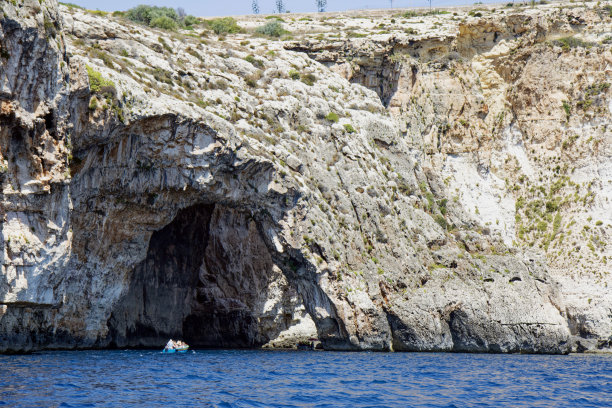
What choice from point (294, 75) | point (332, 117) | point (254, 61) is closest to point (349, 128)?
point (332, 117)

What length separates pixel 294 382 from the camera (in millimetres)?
26906

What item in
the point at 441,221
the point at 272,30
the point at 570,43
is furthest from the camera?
the point at 272,30

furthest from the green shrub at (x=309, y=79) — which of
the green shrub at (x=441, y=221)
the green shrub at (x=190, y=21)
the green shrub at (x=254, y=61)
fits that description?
the green shrub at (x=190, y=21)

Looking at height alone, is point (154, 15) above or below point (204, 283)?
above

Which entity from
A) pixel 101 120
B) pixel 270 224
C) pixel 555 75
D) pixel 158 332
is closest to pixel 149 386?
pixel 101 120

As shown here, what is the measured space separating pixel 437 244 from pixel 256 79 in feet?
54.9

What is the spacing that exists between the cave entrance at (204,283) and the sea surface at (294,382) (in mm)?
12798

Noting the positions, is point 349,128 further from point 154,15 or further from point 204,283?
point 154,15

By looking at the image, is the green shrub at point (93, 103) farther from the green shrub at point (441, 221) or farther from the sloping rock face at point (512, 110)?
the sloping rock face at point (512, 110)

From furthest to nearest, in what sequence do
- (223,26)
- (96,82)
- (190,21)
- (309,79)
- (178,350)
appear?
(190,21), (223,26), (309,79), (178,350), (96,82)

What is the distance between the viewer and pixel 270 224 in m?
43.2

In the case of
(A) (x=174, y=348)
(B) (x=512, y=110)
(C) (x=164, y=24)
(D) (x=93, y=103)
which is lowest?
(A) (x=174, y=348)

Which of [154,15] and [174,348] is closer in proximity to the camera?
[174,348]

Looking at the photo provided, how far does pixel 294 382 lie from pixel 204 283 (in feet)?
92.0
